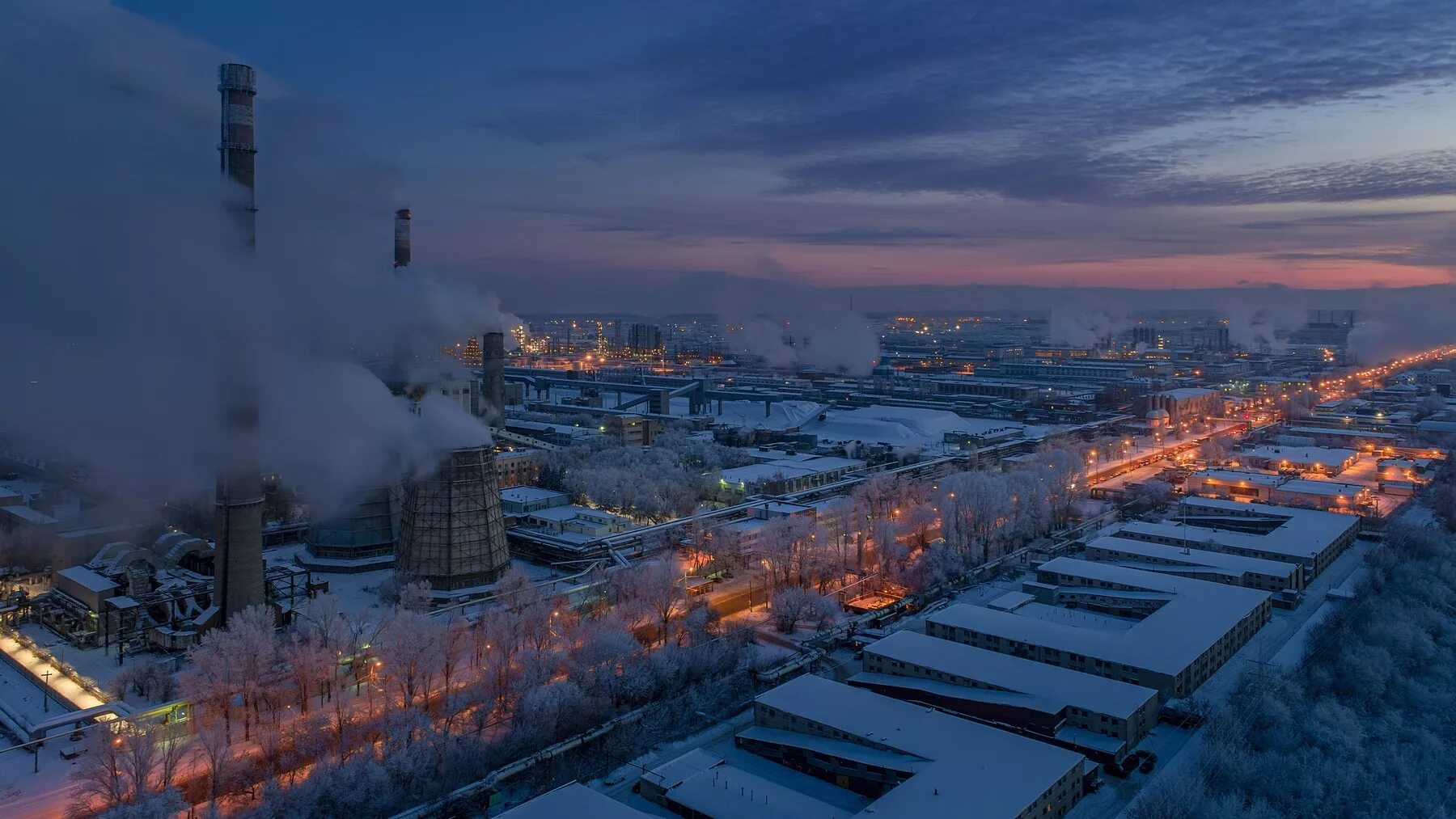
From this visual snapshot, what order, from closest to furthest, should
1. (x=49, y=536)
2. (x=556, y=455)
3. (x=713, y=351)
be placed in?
(x=49, y=536) → (x=556, y=455) → (x=713, y=351)

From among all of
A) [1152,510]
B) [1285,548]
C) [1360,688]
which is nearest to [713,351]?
[1152,510]

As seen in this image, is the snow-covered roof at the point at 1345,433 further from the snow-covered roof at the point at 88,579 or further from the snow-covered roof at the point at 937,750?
the snow-covered roof at the point at 88,579

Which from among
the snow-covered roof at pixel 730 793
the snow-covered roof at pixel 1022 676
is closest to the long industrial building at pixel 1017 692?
the snow-covered roof at pixel 1022 676

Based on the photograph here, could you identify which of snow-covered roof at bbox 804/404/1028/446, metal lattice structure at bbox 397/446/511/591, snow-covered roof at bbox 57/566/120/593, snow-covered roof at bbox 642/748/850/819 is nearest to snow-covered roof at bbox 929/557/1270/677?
snow-covered roof at bbox 642/748/850/819

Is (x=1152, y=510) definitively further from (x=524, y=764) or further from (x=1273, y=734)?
(x=524, y=764)

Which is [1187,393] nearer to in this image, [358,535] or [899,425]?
[899,425]

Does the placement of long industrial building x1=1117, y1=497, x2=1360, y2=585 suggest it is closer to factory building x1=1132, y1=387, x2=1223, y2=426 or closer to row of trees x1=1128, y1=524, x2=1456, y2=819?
row of trees x1=1128, y1=524, x2=1456, y2=819

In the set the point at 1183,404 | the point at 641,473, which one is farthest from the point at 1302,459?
the point at 641,473
